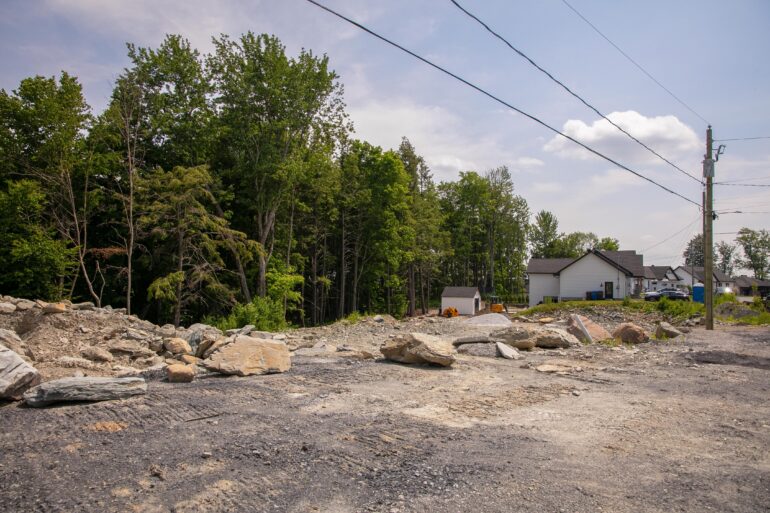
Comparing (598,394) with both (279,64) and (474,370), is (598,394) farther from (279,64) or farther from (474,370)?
(279,64)

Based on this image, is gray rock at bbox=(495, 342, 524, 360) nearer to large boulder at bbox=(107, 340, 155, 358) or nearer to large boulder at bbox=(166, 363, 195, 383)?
large boulder at bbox=(166, 363, 195, 383)

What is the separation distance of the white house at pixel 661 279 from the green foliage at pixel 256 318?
63.1m

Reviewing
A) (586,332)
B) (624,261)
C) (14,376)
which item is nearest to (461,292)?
(624,261)

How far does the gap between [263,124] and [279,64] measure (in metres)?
3.58

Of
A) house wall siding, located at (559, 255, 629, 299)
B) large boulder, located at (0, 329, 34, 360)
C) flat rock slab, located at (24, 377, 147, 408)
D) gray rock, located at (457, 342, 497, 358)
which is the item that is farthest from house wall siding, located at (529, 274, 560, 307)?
flat rock slab, located at (24, 377, 147, 408)

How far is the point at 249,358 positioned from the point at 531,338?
8887mm

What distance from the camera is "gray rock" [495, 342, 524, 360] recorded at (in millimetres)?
12578

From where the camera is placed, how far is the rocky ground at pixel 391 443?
407 cm

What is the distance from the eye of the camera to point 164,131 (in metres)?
25.8

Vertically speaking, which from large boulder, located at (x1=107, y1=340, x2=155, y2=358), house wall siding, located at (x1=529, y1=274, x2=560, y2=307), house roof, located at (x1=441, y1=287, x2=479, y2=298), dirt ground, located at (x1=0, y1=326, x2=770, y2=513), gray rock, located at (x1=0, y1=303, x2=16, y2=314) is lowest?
dirt ground, located at (x1=0, y1=326, x2=770, y2=513)

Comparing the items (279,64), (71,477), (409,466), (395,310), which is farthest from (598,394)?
(395,310)

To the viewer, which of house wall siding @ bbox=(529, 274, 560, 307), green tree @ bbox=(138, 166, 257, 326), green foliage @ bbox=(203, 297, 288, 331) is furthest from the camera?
house wall siding @ bbox=(529, 274, 560, 307)

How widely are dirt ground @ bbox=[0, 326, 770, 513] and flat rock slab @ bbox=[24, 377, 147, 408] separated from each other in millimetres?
195

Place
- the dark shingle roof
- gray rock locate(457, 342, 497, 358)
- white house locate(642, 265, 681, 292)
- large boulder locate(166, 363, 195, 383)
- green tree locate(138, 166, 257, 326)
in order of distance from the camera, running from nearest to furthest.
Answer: large boulder locate(166, 363, 195, 383) < gray rock locate(457, 342, 497, 358) < green tree locate(138, 166, 257, 326) < the dark shingle roof < white house locate(642, 265, 681, 292)
